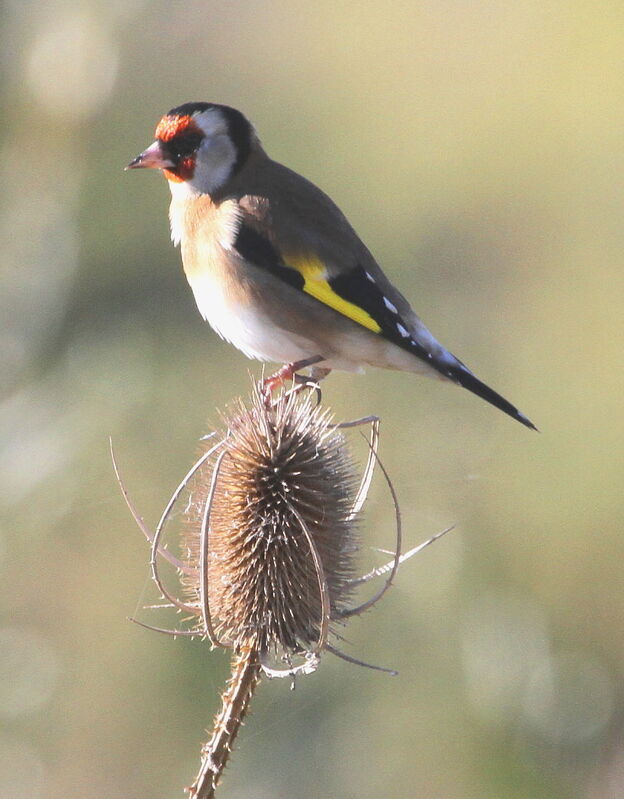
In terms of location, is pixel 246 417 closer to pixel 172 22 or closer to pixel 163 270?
pixel 163 270

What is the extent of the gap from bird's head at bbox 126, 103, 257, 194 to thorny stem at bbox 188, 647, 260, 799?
1710mm

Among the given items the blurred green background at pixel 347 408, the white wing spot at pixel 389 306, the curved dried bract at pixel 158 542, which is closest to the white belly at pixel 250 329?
the white wing spot at pixel 389 306

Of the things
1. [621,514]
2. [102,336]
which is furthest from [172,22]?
[621,514]

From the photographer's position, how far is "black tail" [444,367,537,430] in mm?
3143

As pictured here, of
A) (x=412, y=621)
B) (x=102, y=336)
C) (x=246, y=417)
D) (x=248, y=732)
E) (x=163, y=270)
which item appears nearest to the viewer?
(x=246, y=417)

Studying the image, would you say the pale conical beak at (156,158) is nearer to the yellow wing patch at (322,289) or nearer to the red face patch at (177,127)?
the red face patch at (177,127)

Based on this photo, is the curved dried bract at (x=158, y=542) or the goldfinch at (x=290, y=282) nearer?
the curved dried bract at (x=158, y=542)

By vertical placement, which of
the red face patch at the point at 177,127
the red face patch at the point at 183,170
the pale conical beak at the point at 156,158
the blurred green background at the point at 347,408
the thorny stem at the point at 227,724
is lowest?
the blurred green background at the point at 347,408

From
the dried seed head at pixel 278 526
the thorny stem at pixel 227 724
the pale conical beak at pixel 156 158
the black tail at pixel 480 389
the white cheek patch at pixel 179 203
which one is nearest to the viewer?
the thorny stem at pixel 227 724

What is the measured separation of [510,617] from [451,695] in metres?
0.55

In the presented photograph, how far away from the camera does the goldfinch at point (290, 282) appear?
A: 329 centimetres

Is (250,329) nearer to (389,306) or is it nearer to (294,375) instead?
(294,375)

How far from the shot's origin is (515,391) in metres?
7.40

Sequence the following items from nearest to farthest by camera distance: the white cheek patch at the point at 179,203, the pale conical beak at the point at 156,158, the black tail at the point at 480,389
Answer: the black tail at the point at 480,389
the pale conical beak at the point at 156,158
the white cheek patch at the point at 179,203
